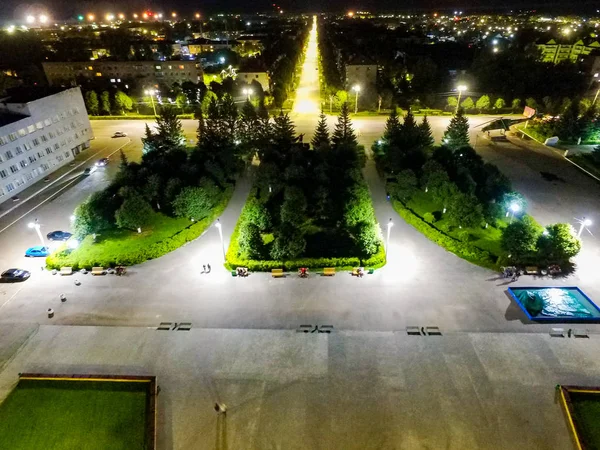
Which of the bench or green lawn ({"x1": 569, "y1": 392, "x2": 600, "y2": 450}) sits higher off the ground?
the bench

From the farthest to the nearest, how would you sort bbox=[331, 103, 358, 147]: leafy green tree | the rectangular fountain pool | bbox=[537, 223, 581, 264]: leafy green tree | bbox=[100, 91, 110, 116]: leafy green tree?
bbox=[100, 91, 110, 116]: leafy green tree, bbox=[331, 103, 358, 147]: leafy green tree, bbox=[537, 223, 581, 264]: leafy green tree, the rectangular fountain pool

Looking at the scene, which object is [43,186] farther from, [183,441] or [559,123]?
[559,123]

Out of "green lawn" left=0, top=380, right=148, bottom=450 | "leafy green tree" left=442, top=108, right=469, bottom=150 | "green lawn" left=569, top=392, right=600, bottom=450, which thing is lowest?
"green lawn" left=0, top=380, right=148, bottom=450

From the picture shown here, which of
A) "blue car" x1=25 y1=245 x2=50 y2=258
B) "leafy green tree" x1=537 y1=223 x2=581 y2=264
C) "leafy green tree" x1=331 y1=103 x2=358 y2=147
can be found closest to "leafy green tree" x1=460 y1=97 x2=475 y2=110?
"leafy green tree" x1=331 y1=103 x2=358 y2=147

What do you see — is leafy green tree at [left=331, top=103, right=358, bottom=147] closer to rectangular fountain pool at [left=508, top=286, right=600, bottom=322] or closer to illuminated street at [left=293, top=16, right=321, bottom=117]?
illuminated street at [left=293, top=16, right=321, bottom=117]

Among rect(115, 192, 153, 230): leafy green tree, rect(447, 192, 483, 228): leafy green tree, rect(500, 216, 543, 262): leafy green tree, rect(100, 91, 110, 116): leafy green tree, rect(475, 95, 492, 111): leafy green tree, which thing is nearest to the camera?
rect(500, 216, 543, 262): leafy green tree

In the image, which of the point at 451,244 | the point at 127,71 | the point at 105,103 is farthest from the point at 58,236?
the point at 127,71

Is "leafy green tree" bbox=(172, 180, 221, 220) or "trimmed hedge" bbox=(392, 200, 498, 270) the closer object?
"trimmed hedge" bbox=(392, 200, 498, 270)

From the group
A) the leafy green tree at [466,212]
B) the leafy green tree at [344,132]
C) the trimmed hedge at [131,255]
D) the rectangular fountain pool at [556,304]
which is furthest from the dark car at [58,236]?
the rectangular fountain pool at [556,304]
